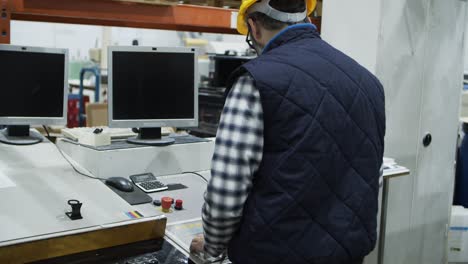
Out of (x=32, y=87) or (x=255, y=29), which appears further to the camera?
(x=32, y=87)

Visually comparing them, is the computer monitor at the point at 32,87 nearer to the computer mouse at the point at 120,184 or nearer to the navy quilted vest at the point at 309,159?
the computer mouse at the point at 120,184

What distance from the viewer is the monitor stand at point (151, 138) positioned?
218cm

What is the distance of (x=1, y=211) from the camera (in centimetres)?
139

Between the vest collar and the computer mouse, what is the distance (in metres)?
0.97

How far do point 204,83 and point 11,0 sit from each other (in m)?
2.51

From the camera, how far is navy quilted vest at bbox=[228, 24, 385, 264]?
108 cm

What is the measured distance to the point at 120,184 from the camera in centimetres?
191

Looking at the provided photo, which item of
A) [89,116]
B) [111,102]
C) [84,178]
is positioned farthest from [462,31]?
[89,116]

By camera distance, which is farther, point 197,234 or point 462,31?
point 462,31

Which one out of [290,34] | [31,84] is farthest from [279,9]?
[31,84]

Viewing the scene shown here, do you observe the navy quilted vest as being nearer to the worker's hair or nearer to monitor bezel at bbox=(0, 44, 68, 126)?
the worker's hair

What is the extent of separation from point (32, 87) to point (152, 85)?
1.67 feet

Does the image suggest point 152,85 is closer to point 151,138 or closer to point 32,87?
point 151,138

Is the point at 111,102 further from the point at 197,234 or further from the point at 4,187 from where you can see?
the point at 197,234
